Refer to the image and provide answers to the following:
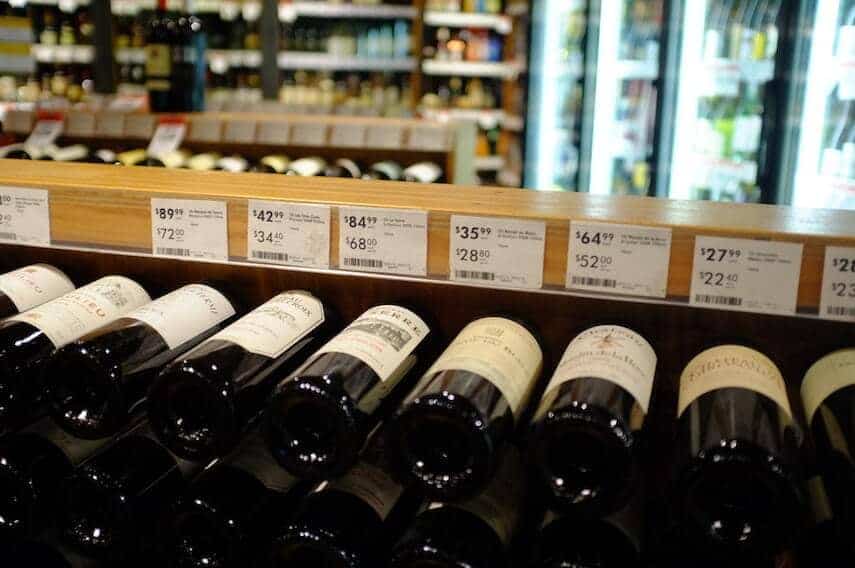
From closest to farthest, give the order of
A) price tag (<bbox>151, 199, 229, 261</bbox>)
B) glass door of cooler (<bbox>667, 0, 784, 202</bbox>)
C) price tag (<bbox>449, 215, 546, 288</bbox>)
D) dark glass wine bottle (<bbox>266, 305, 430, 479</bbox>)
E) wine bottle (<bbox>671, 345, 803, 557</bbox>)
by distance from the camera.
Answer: wine bottle (<bbox>671, 345, 803, 557</bbox>) → dark glass wine bottle (<bbox>266, 305, 430, 479</bbox>) → price tag (<bbox>449, 215, 546, 288</bbox>) → price tag (<bbox>151, 199, 229, 261</bbox>) → glass door of cooler (<bbox>667, 0, 784, 202</bbox>)

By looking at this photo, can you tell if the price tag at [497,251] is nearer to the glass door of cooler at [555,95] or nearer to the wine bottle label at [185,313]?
the wine bottle label at [185,313]

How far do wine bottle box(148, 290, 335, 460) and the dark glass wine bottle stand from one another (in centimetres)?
5

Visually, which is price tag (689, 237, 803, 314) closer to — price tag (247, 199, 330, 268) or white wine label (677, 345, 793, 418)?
white wine label (677, 345, 793, 418)

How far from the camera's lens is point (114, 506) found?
92cm

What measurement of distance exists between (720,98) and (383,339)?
257 centimetres

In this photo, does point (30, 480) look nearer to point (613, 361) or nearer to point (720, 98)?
point (613, 361)

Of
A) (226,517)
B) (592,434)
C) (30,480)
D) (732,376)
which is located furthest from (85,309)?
(732,376)

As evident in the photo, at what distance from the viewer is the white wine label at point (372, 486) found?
90cm

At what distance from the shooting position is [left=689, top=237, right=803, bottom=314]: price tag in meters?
0.84

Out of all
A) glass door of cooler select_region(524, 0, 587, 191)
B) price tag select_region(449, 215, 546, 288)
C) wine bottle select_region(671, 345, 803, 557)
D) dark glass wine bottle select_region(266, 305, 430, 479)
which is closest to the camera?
wine bottle select_region(671, 345, 803, 557)

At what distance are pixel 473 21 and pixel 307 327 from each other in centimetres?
442

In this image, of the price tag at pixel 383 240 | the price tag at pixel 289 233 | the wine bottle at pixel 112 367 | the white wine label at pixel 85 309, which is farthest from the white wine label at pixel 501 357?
the white wine label at pixel 85 309

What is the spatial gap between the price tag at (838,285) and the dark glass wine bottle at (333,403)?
449 millimetres

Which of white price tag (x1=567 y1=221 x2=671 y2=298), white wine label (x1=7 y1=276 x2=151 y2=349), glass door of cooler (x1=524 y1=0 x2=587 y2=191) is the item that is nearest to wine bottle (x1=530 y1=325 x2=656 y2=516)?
white price tag (x1=567 y1=221 x2=671 y2=298)
